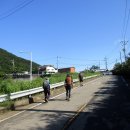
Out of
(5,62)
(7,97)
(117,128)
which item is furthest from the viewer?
(5,62)

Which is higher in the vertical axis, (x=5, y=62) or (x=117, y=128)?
(x=5, y=62)

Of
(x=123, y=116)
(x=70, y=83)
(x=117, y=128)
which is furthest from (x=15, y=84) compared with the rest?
(x=117, y=128)

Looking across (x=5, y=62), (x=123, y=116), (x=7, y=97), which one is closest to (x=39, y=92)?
(x=7, y=97)

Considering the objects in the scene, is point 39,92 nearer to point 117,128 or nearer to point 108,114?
point 108,114

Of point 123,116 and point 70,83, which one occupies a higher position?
point 70,83

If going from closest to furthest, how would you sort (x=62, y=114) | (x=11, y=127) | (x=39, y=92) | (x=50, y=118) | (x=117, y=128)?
(x=117, y=128) → (x=11, y=127) → (x=50, y=118) → (x=62, y=114) → (x=39, y=92)

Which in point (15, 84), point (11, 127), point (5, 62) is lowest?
point (11, 127)

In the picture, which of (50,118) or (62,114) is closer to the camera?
(50,118)

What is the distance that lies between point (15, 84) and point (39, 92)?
2.36 meters

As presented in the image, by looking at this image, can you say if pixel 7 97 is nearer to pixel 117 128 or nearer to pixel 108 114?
pixel 108 114

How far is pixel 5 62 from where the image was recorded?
159750 millimetres

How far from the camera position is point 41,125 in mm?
12586

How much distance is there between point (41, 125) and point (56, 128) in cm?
94

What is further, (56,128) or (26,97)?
(26,97)
